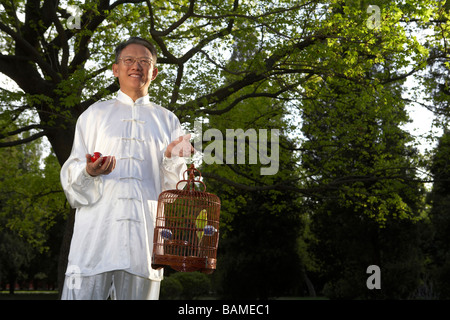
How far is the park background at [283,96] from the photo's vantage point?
1220cm

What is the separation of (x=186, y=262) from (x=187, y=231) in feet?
1.96

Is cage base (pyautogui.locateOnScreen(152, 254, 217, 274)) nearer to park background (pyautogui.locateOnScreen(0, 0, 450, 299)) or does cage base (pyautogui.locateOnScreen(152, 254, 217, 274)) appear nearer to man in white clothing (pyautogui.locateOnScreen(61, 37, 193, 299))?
man in white clothing (pyautogui.locateOnScreen(61, 37, 193, 299))

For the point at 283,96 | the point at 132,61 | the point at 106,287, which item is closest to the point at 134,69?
the point at 132,61

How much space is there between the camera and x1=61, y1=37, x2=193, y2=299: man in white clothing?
390cm

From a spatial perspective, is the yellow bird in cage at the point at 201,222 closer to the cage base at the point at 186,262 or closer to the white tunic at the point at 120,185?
the cage base at the point at 186,262

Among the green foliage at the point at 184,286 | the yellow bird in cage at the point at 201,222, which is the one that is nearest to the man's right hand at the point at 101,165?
the yellow bird in cage at the point at 201,222

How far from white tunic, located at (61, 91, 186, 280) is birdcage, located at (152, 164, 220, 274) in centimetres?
10

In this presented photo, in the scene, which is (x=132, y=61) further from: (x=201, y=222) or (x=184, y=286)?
(x=184, y=286)

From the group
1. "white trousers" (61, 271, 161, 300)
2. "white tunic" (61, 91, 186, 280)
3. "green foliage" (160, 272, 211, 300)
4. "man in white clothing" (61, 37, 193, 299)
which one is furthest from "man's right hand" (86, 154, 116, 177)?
"green foliage" (160, 272, 211, 300)

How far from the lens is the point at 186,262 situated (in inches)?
173

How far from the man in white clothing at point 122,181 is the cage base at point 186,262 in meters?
0.10
